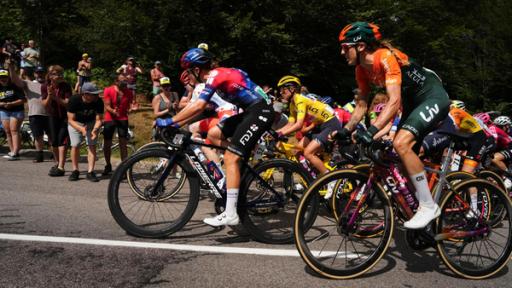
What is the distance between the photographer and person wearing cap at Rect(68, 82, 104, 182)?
8.12m

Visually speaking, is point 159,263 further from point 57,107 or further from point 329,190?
point 57,107

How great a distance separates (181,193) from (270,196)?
1.02m

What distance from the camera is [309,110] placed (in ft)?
24.1

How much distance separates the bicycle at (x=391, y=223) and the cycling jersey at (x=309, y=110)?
2915 mm

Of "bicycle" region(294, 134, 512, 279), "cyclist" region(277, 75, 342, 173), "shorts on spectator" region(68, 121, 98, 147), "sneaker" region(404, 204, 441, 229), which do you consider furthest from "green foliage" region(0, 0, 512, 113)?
"sneaker" region(404, 204, 441, 229)

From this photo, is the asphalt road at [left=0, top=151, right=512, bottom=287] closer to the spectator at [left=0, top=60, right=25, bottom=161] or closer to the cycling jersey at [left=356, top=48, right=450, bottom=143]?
the cycling jersey at [left=356, top=48, right=450, bottom=143]

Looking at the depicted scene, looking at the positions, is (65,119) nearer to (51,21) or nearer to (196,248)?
(196,248)

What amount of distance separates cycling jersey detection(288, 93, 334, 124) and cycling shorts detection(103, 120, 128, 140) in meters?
3.57

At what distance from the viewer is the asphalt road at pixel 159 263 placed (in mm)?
3801

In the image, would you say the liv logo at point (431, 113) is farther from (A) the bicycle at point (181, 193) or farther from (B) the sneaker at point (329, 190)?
(A) the bicycle at point (181, 193)

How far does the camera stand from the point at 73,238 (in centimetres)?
480

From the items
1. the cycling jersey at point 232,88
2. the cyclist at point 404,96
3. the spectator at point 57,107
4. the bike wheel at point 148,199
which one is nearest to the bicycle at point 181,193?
the bike wheel at point 148,199

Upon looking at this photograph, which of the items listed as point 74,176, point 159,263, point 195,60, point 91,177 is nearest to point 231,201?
point 159,263

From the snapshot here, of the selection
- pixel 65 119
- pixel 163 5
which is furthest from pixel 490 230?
pixel 163 5
